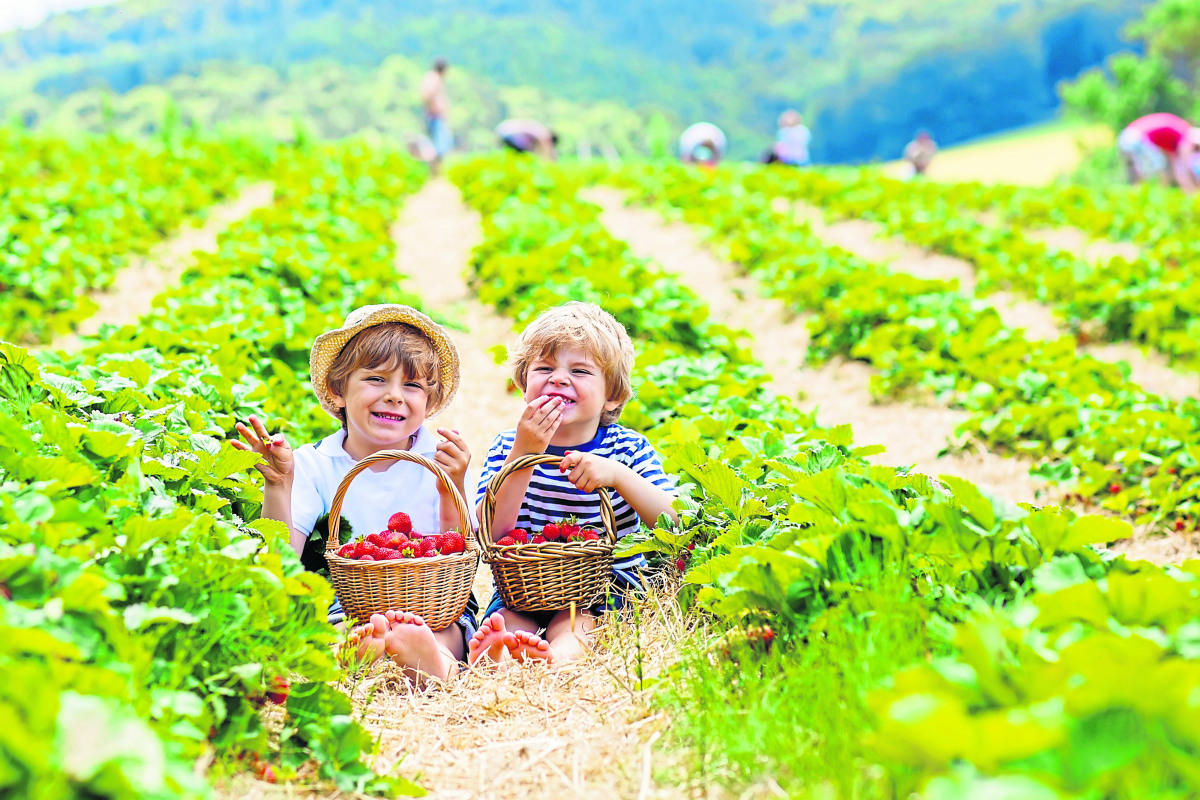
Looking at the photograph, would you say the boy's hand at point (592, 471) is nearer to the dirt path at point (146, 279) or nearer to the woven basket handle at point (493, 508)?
the woven basket handle at point (493, 508)

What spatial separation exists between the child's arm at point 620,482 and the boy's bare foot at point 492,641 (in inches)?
20.0

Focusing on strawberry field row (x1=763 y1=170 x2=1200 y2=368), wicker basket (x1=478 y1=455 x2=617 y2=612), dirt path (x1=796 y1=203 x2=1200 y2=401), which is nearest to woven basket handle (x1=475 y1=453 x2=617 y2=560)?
wicker basket (x1=478 y1=455 x2=617 y2=612)

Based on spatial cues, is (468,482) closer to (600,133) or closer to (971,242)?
(971,242)

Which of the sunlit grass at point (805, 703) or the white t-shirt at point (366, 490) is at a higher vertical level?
the white t-shirt at point (366, 490)

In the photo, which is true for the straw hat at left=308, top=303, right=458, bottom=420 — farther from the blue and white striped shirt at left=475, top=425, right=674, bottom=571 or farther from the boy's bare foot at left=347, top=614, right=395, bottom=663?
the boy's bare foot at left=347, top=614, right=395, bottom=663

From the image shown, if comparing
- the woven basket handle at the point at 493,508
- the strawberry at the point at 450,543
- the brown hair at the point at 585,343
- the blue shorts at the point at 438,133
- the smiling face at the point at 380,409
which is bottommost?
the strawberry at the point at 450,543

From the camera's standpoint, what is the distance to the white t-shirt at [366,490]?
3.27 m

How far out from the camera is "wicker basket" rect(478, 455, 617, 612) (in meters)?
3.04

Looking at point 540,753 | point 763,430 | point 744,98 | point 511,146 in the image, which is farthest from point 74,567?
point 744,98

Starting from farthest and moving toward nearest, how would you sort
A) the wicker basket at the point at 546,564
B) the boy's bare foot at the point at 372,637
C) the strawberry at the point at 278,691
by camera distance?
the wicker basket at the point at 546,564
the boy's bare foot at the point at 372,637
the strawberry at the point at 278,691

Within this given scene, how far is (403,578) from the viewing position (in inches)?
113

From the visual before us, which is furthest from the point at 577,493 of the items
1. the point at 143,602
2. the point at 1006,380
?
the point at 1006,380

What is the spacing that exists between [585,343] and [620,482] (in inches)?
20.9

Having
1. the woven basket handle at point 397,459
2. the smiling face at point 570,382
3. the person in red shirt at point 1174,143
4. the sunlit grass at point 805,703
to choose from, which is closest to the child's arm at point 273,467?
the woven basket handle at point 397,459
